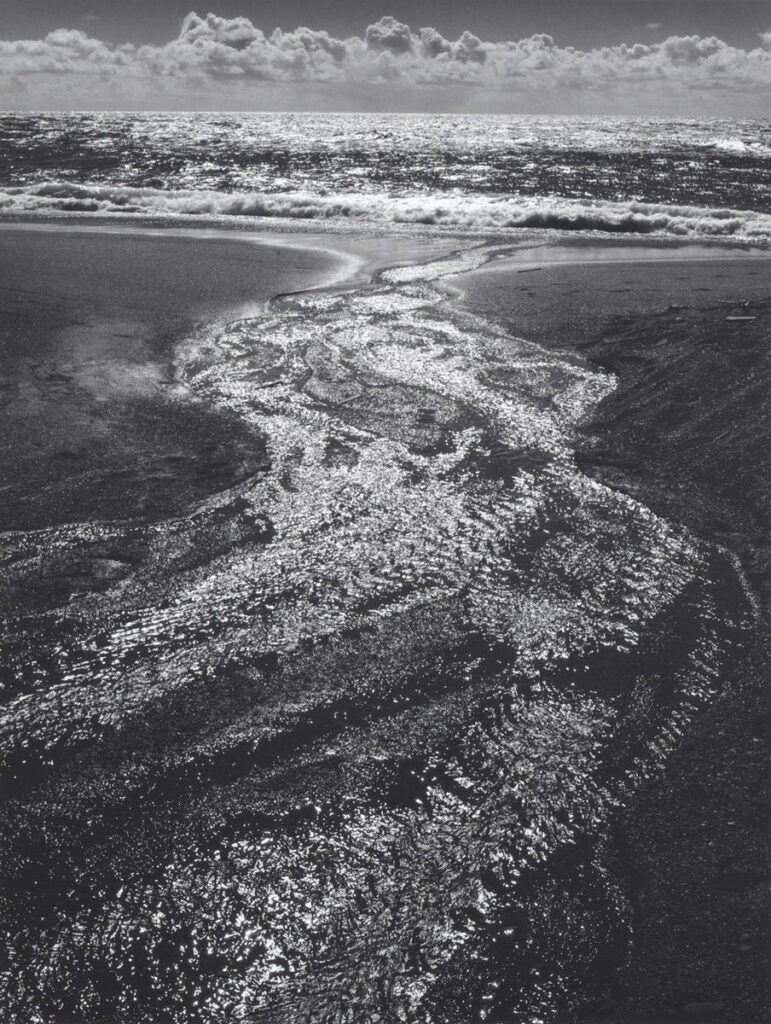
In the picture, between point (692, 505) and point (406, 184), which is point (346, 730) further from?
point (406, 184)

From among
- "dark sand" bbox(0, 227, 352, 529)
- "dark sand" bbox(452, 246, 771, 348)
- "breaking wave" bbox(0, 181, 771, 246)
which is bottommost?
"dark sand" bbox(0, 227, 352, 529)

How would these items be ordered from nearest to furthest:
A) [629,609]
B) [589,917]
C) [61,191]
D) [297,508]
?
[589,917]
[629,609]
[297,508]
[61,191]

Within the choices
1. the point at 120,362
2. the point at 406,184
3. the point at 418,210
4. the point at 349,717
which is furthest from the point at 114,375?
the point at 406,184

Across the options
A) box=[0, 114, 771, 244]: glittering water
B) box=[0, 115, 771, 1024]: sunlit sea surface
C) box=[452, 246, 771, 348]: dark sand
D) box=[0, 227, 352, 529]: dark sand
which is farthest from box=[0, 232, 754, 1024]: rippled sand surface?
box=[0, 114, 771, 244]: glittering water

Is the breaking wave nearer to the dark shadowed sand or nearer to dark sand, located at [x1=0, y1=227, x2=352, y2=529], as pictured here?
the dark shadowed sand

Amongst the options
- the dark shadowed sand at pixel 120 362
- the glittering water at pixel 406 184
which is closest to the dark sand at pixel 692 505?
the dark shadowed sand at pixel 120 362

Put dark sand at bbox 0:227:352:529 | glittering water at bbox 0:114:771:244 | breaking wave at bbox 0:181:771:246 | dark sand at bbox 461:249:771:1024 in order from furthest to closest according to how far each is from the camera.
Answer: glittering water at bbox 0:114:771:244 → breaking wave at bbox 0:181:771:246 → dark sand at bbox 0:227:352:529 → dark sand at bbox 461:249:771:1024

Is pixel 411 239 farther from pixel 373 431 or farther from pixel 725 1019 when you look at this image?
pixel 725 1019

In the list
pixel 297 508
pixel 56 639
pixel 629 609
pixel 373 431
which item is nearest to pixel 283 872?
pixel 56 639
